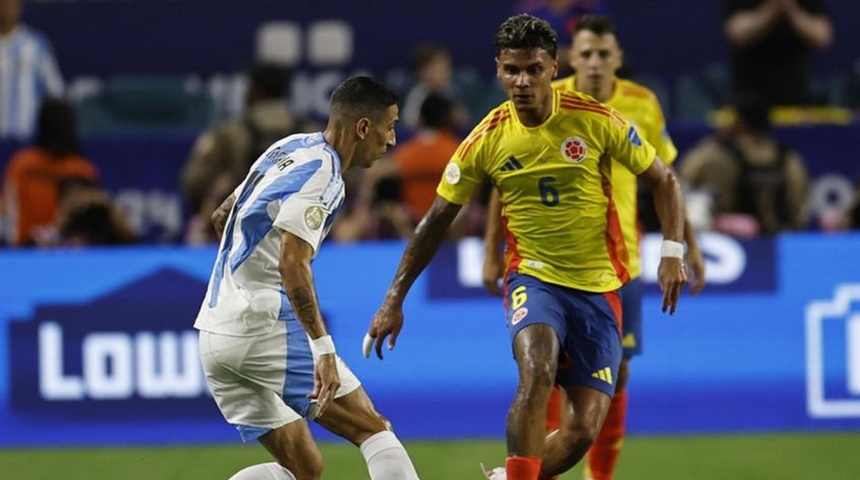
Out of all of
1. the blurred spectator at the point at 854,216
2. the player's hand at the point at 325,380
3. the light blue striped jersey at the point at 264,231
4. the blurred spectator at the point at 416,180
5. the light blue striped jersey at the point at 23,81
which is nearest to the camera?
the player's hand at the point at 325,380

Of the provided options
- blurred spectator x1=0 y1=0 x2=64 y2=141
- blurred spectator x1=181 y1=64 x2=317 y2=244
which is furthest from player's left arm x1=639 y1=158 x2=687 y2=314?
blurred spectator x1=0 y1=0 x2=64 y2=141

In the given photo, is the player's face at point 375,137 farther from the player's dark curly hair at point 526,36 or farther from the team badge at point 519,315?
the team badge at point 519,315

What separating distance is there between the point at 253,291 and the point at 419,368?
417 cm

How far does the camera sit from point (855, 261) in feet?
36.0

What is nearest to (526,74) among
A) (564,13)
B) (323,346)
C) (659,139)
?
(323,346)

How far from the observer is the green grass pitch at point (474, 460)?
9.63 metres

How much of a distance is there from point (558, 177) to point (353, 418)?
1391 millimetres

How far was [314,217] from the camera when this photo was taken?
670 cm

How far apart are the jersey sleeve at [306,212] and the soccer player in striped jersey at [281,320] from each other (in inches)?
0.6

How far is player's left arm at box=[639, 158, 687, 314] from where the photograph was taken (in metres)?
7.50

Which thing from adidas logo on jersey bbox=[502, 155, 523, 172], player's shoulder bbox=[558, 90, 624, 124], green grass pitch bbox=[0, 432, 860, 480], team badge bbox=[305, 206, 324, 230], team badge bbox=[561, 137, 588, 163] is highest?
player's shoulder bbox=[558, 90, 624, 124]

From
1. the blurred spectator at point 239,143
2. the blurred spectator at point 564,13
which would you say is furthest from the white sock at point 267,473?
the blurred spectator at point 239,143

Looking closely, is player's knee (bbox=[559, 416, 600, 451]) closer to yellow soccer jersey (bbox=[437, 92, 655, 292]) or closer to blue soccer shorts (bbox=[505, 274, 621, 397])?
blue soccer shorts (bbox=[505, 274, 621, 397])

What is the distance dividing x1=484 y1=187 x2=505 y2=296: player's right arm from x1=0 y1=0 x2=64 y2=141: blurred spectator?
701 centimetres
